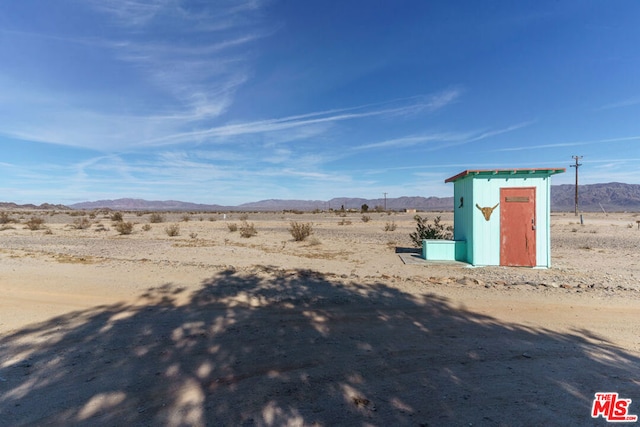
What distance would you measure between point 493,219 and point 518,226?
72 centimetres

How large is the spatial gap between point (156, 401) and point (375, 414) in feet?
6.51

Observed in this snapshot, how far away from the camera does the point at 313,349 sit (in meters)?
4.41

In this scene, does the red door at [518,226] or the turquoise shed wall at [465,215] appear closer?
the red door at [518,226]

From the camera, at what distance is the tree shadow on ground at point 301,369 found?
309cm

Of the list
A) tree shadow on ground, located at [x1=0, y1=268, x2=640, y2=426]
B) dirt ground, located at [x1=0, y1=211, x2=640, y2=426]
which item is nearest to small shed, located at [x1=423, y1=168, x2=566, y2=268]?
dirt ground, located at [x1=0, y1=211, x2=640, y2=426]

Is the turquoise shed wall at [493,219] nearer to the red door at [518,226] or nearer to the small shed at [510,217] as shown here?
the small shed at [510,217]

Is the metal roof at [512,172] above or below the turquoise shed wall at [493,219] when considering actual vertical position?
above

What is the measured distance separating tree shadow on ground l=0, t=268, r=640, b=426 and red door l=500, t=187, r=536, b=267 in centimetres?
524

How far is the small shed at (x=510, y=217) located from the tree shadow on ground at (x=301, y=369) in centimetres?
503

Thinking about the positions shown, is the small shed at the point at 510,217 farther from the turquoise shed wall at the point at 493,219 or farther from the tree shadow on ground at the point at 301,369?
the tree shadow on ground at the point at 301,369

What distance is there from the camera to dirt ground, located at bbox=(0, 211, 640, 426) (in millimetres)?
3146

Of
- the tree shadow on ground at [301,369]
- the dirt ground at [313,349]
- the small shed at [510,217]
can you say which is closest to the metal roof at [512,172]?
the small shed at [510,217]

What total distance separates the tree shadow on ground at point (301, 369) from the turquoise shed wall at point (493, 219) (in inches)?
195

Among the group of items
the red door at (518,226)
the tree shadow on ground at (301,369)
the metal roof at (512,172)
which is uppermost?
the metal roof at (512,172)
